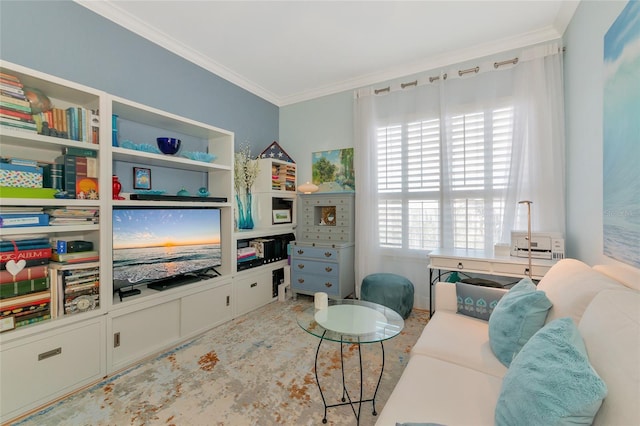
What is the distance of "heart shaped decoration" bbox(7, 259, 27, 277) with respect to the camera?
62.5 inches

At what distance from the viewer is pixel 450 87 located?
2.88 metres

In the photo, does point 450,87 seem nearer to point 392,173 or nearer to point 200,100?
point 392,173

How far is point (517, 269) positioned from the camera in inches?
87.6

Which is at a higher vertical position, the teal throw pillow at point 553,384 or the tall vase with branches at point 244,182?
the tall vase with branches at point 244,182

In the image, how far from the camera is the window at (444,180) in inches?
106

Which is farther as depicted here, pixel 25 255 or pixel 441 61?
pixel 441 61

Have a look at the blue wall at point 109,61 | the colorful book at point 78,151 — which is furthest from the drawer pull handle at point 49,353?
the blue wall at point 109,61

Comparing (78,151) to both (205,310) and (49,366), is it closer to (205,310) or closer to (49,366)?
(49,366)

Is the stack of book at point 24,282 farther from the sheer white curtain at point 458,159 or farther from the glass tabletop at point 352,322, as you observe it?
the sheer white curtain at point 458,159

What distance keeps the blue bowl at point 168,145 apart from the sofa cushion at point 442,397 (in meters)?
2.49

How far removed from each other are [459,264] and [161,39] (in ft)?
11.3

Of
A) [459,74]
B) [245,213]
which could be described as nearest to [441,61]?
[459,74]

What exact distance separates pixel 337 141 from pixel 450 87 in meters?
1.43

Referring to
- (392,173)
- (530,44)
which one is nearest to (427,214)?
(392,173)
